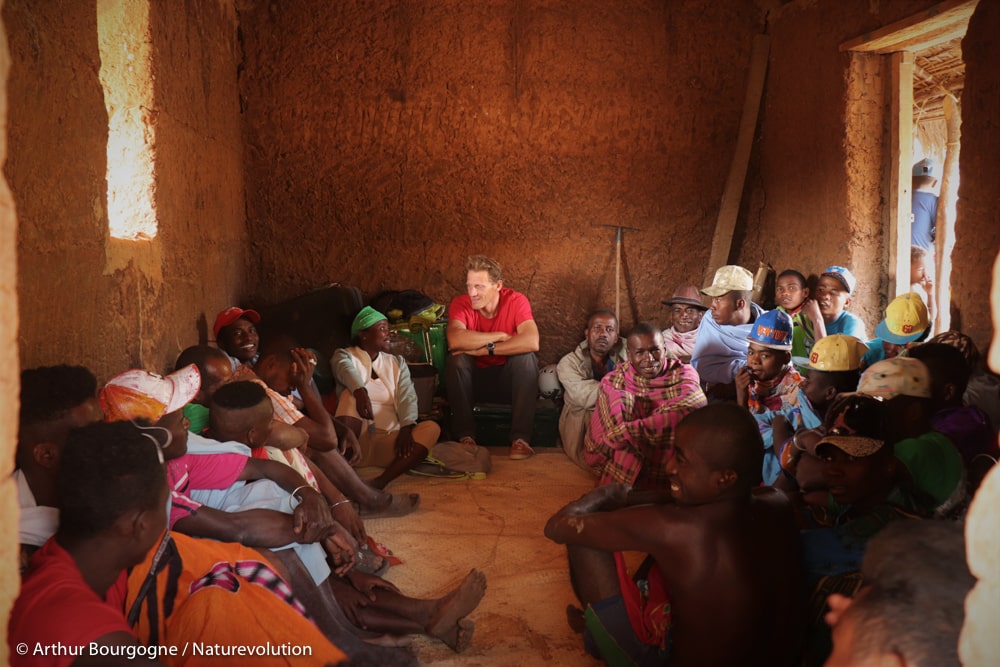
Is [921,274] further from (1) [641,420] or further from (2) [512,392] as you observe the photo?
(1) [641,420]

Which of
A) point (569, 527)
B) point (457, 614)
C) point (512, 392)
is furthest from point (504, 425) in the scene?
point (569, 527)

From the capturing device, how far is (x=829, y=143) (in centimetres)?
524

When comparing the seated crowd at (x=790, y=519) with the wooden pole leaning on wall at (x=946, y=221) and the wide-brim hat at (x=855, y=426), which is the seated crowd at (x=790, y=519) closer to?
the wide-brim hat at (x=855, y=426)

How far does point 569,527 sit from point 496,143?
432 cm

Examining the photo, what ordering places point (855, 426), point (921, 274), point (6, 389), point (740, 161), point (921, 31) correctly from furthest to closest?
point (921, 274) → point (740, 161) → point (921, 31) → point (855, 426) → point (6, 389)

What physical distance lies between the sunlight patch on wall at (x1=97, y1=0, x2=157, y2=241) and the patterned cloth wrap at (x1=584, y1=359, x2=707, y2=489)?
252 cm

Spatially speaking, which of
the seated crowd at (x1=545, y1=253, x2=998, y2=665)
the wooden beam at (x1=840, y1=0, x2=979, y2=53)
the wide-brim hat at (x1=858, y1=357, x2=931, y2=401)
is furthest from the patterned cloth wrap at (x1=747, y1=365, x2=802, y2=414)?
the wooden beam at (x1=840, y1=0, x2=979, y2=53)

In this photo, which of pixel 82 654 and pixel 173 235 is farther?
pixel 173 235

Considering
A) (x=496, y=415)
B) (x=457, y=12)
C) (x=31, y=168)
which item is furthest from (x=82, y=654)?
(x=457, y=12)

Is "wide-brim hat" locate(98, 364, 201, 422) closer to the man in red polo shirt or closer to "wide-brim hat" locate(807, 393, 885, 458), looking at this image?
"wide-brim hat" locate(807, 393, 885, 458)

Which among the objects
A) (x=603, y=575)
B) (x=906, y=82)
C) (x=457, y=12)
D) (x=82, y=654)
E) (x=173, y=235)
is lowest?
(x=603, y=575)

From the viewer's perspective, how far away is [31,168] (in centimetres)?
245

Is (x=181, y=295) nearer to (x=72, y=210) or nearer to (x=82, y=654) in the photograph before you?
(x=72, y=210)

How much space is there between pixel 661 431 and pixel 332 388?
90.8 inches
